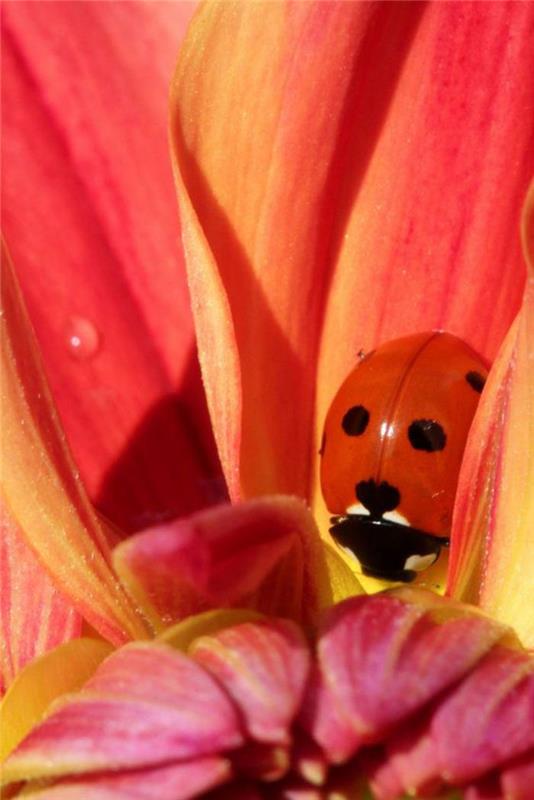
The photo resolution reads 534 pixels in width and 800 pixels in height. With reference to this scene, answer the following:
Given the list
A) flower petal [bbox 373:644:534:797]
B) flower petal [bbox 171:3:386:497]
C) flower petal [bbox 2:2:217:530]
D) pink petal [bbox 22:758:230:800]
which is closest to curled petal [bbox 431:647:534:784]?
flower petal [bbox 373:644:534:797]

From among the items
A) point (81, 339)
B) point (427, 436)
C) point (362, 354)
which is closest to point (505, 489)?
point (427, 436)

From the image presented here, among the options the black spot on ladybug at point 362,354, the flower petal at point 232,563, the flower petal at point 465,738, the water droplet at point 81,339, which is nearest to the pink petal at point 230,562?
the flower petal at point 232,563

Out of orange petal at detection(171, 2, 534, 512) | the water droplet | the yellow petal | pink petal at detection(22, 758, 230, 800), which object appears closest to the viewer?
pink petal at detection(22, 758, 230, 800)

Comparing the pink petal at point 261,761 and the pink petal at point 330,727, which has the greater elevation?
the pink petal at point 330,727

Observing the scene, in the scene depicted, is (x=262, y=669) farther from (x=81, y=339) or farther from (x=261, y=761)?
(x=81, y=339)

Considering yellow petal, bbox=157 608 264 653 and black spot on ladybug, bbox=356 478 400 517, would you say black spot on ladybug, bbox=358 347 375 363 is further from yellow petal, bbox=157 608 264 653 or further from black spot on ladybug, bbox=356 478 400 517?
yellow petal, bbox=157 608 264 653

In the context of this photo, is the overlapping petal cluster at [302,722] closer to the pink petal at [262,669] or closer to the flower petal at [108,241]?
the pink petal at [262,669]
